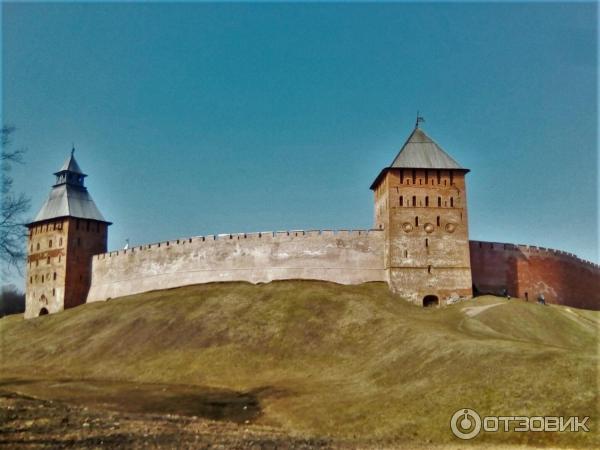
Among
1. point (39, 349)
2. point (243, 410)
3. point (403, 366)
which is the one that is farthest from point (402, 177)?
point (39, 349)

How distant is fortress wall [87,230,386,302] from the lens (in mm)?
43781

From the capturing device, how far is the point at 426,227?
4159 centimetres

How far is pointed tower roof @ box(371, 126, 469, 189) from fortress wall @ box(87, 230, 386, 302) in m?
5.05

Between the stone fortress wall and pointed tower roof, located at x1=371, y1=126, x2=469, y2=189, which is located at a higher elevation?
pointed tower roof, located at x1=371, y1=126, x2=469, y2=189

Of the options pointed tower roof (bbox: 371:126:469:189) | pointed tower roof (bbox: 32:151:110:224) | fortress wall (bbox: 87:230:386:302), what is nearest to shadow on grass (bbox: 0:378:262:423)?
fortress wall (bbox: 87:230:386:302)

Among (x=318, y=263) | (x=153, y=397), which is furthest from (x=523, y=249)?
(x=153, y=397)

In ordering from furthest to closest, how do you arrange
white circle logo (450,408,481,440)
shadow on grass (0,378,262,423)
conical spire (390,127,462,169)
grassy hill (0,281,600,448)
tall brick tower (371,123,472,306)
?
1. conical spire (390,127,462,169)
2. tall brick tower (371,123,472,306)
3. shadow on grass (0,378,262,423)
4. grassy hill (0,281,600,448)
5. white circle logo (450,408,481,440)

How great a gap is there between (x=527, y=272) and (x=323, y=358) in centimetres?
2116

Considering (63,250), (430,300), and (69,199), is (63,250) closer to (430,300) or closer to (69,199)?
(69,199)

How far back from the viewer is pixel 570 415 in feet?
57.4

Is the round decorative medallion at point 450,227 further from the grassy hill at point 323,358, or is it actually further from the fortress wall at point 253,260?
the grassy hill at point 323,358

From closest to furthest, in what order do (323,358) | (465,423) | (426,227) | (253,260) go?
(465,423)
(323,358)
(426,227)
(253,260)

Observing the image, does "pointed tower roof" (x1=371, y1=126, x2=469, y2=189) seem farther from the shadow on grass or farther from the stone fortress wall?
the shadow on grass

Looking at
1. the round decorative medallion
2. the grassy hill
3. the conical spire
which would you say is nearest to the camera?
the grassy hill
